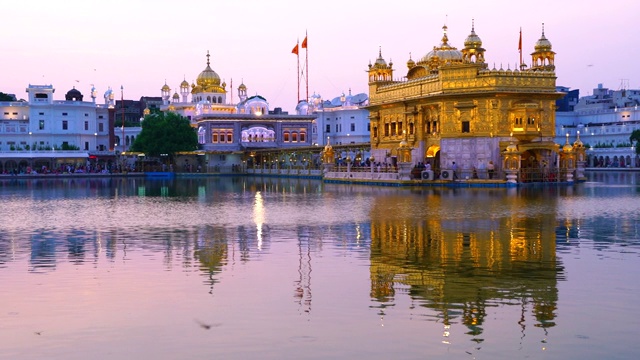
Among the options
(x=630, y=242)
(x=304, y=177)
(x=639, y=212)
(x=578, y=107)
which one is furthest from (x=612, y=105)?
(x=630, y=242)

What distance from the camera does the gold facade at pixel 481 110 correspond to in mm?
59156

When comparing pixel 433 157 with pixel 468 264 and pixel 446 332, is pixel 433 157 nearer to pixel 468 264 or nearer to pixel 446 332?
pixel 468 264

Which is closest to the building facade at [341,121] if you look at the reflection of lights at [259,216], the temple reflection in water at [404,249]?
the reflection of lights at [259,216]

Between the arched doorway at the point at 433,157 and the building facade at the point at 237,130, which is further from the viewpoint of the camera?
the building facade at the point at 237,130

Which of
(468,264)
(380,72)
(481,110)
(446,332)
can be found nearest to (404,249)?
(468,264)

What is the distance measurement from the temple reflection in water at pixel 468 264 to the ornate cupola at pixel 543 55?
35409 millimetres

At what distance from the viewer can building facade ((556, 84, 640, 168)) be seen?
122 metres

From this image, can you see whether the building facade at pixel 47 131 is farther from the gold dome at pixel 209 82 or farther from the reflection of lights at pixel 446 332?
the reflection of lights at pixel 446 332

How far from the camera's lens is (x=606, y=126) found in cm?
13138

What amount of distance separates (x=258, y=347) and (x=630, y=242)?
46.2ft

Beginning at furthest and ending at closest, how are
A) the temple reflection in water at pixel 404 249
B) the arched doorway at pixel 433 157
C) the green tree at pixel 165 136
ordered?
1. the green tree at pixel 165 136
2. the arched doorway at pixel 433 157
3. the temple reflection in water at pixel 404 249

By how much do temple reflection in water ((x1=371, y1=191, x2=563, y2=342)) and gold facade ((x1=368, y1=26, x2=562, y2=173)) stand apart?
97.4 ft

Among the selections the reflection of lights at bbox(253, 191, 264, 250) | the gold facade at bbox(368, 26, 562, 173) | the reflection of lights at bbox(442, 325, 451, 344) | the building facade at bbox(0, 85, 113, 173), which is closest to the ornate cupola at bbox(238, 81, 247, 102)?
the building facade at bbox(0, 85, 113, 173)

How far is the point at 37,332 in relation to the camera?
11.4 m
